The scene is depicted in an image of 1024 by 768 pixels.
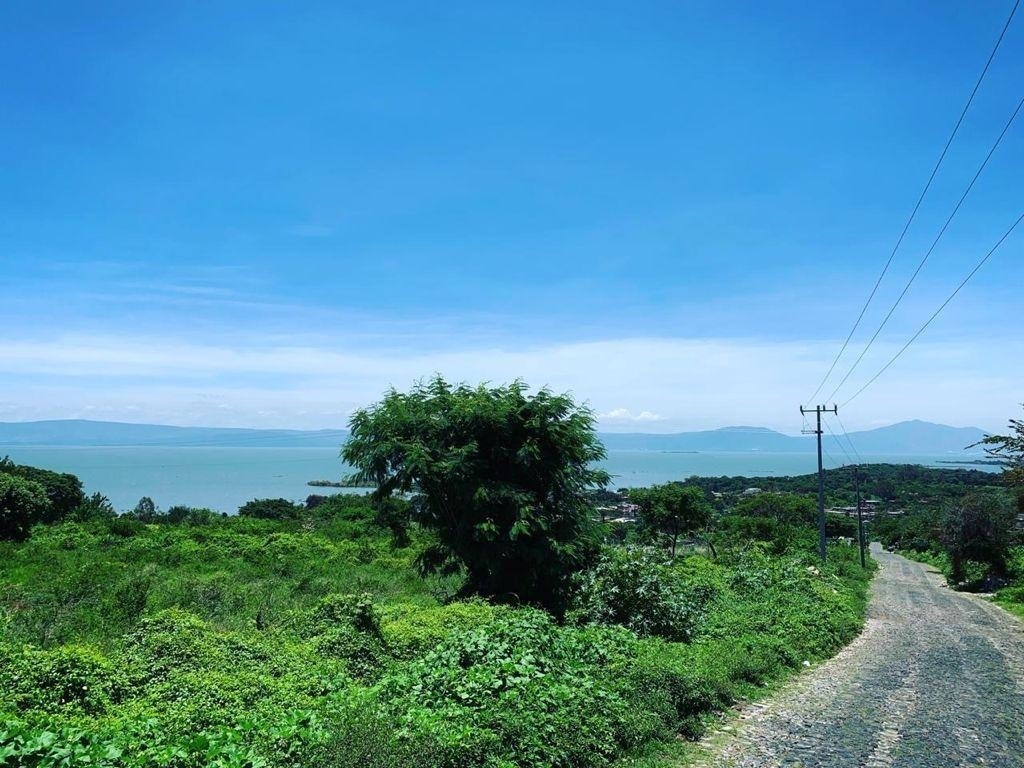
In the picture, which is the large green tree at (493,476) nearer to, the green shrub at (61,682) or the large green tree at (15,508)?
the green shrub at (61,682)

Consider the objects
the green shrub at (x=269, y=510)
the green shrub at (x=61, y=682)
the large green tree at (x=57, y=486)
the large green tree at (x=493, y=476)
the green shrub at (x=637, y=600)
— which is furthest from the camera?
the green shrub at (x=269, y=510)

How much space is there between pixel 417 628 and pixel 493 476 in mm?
5039

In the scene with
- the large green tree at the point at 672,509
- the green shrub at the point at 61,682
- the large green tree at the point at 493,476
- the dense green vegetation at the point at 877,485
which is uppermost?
the large green tree at the point at 493,476

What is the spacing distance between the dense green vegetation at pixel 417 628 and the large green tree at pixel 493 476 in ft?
0.18

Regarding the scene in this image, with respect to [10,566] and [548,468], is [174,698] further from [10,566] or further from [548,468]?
[10,566]

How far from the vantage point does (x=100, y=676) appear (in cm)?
740

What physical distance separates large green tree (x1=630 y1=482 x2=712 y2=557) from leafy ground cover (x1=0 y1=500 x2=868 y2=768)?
19.1 metres

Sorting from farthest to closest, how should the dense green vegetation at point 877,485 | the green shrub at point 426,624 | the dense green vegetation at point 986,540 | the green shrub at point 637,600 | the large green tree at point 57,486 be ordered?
the dense green vegetation at point 877,485, the large green tree at point 57,486, the dense green vegetation at point 986,540, the green shrub at point 637,600, the green shrub at point 426,624

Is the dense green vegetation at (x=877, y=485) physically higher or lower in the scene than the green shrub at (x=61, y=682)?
lower

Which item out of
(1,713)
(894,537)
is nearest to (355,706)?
(1,713)

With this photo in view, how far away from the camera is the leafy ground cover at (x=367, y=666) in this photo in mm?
5480

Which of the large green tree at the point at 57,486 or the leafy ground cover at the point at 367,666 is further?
the large green tree at the point at 57,486

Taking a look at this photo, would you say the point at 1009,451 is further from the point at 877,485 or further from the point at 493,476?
the point at 877,485

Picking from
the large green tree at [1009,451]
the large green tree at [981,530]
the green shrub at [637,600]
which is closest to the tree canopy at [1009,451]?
the large green tree at [1009,451]
